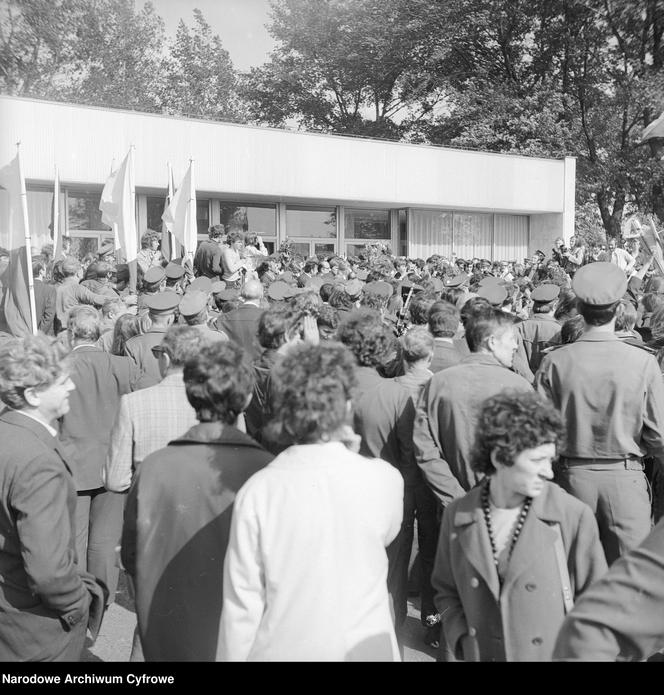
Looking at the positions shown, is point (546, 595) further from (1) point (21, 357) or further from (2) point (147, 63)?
(2) point (147, 63)

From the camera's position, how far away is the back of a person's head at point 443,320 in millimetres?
5336

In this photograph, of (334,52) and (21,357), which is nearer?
(21,357)

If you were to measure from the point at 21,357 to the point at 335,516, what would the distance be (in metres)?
1.56

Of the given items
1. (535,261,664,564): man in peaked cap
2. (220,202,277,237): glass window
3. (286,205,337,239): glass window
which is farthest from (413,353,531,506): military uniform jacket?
(286,205,337,239): glass window

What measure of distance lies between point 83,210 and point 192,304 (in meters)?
18.3

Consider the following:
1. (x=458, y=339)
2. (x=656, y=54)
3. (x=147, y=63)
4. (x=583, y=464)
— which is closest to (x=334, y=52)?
(x=147, y=63)

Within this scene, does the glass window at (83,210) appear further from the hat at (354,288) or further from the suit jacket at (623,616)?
the suit jacket at (623,616)

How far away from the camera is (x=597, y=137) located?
37594 mm

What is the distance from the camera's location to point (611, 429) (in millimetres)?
4055

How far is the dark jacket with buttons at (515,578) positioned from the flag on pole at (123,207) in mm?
7791

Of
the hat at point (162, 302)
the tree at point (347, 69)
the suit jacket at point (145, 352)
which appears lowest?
the suit jacket at point (145, 352)

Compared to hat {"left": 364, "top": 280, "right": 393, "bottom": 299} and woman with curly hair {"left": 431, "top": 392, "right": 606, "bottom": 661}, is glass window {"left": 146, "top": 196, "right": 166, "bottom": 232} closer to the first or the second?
hat {"left": 364, "top": 280, "right": 393, "bottom": 299}

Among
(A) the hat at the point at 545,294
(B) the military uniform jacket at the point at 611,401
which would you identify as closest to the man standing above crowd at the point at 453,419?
(B) the military uniform jacket at the point at 611,401
